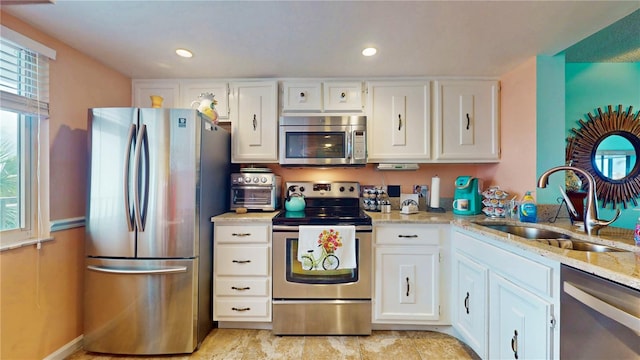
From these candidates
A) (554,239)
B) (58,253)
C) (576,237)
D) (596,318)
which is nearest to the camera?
(596,318)

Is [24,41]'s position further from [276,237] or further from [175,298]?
[276,237]

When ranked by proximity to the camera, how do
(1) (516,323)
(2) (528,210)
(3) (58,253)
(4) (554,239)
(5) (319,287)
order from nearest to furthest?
(1) (516,323) < (4) (554,239) < (3) (58,253) < (2) (528,210) < (5) (319,287)

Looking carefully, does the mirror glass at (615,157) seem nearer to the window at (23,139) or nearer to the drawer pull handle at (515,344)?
the drawer pull handle at (515,344)

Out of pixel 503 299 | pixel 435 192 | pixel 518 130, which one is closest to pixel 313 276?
pixel 503 299

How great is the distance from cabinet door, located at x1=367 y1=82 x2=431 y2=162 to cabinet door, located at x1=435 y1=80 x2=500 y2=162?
0.40ft

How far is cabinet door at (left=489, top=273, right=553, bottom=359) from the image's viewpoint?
3.81 feet

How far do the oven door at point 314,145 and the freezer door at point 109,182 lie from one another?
1.10 m

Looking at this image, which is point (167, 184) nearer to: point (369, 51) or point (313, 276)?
point (313, 276)

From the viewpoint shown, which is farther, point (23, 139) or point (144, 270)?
point (144, 270)

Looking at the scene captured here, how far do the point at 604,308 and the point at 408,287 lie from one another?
1194mm

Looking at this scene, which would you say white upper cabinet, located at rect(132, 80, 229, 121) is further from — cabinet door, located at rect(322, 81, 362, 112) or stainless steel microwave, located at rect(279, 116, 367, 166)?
cabinet door, located at rect(322, 81, 362, 112)

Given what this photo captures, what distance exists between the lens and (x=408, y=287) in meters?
1.98

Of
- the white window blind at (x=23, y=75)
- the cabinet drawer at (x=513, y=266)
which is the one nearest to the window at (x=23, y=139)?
the white window blind at (x=23, y=75)

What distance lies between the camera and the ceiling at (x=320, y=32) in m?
1.38
